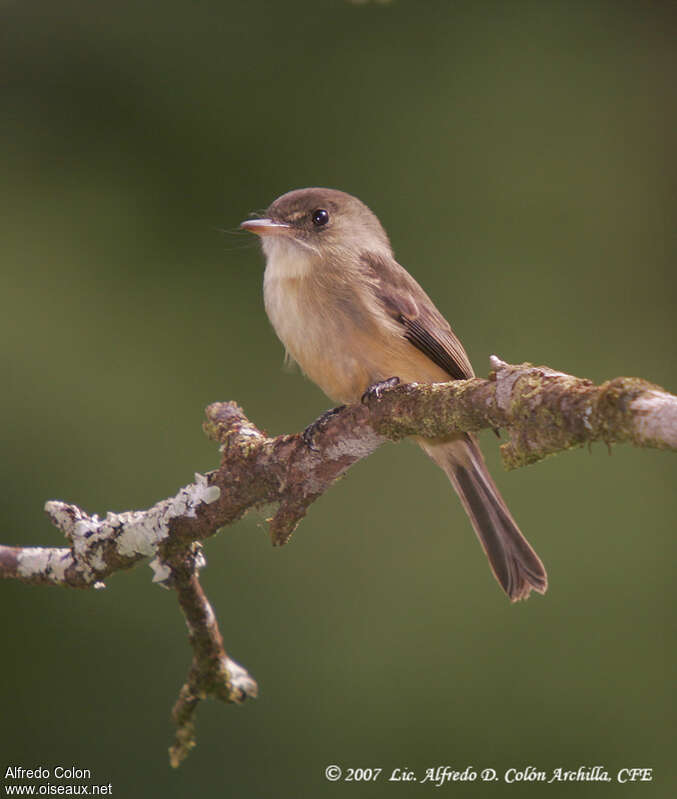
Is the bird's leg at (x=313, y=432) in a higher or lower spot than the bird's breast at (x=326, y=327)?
lower

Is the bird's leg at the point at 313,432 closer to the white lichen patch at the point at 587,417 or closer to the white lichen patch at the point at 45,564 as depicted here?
the white lichen patch at the point at 45,564

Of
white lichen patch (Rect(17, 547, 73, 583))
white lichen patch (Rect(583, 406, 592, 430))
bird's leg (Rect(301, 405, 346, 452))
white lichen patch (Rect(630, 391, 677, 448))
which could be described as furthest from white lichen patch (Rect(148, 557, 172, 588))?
white lichen patch (Rect(630, 391, 677, 448))

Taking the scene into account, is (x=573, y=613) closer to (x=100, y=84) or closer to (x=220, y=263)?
(x=220, y=263)

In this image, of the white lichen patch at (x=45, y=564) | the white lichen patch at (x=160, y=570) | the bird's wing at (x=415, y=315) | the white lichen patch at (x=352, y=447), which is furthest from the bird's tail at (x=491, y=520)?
the white lichen patch at (x=45, y=564)

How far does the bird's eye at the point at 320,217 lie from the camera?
3.64 m

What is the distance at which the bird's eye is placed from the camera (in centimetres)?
364

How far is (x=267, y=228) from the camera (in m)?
3.53

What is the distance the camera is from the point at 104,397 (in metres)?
4.93

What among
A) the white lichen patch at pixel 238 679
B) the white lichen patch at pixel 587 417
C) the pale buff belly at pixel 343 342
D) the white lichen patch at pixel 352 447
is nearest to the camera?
the white lichen patch at pixel 587 417

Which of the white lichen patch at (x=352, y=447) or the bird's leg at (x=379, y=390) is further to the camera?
the white lichen patch at (x=352, y=447)

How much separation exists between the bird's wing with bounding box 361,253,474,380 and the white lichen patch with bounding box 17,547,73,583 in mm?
1298

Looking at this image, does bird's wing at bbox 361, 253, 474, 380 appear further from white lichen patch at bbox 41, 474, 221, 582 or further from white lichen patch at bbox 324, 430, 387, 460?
white lichen patch at bbox 41, 474, 221, 582

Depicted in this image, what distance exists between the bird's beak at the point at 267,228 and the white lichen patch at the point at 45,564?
1299mm

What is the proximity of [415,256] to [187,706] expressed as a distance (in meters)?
2.94
